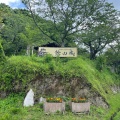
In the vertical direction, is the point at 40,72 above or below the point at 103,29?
below

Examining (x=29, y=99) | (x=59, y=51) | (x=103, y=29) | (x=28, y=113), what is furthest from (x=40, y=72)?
(x=103, y=29)

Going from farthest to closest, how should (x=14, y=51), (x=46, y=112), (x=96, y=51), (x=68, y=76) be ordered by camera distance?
(x=14, y=51), (x=96, y=51), (x=68, y=76), (x=46, y=112)

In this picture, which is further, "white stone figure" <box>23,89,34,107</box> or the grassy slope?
"white stone figure" <box>23,89,34,107</box>

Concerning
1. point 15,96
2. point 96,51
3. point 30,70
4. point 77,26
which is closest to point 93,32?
point 77,26

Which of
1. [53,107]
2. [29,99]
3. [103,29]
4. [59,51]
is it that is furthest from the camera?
[103,29]

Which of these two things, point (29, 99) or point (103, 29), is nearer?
point (29, 99)

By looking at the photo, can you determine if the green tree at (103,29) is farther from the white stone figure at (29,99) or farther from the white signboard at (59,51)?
the white stone figure at (29,99)

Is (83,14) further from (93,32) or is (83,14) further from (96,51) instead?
(96,51)

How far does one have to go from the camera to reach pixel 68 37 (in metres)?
18.1

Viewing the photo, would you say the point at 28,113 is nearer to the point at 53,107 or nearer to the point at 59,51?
the point at 53,107

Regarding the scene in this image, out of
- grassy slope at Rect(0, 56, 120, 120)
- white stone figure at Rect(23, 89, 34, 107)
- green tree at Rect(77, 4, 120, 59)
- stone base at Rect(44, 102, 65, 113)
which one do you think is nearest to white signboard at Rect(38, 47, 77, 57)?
grassy slope at Rect(0, 56, 120, 120)

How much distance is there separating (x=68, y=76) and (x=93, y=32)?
5.83 metres

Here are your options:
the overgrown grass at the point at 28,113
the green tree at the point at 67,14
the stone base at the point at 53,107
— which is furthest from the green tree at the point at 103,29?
the stone base at the point at 53,107

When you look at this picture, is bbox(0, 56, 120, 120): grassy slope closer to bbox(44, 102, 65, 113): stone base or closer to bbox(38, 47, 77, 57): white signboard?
bbox(44, 102, 65, 113): stone base
